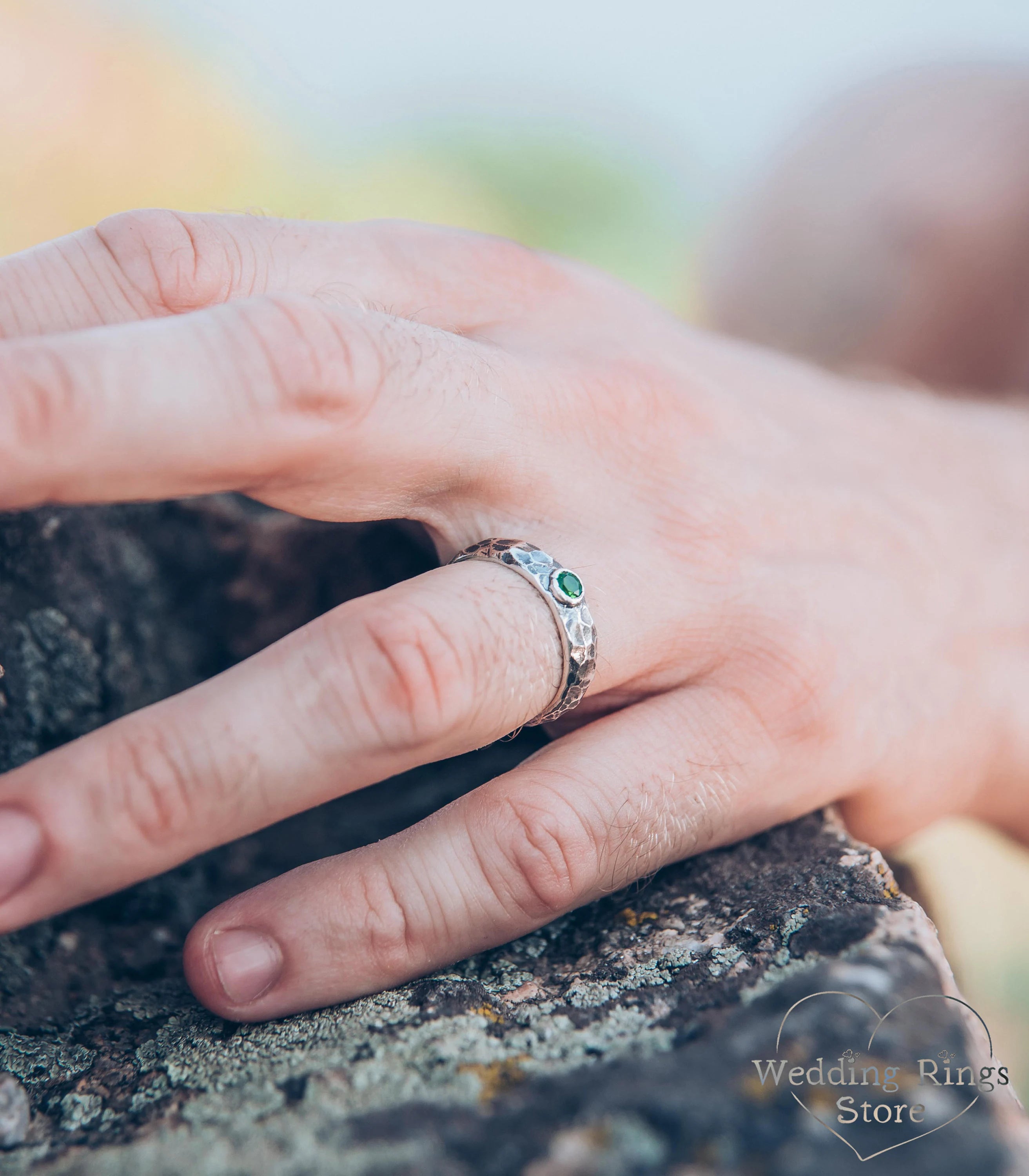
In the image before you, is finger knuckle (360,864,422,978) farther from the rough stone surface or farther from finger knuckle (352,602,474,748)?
finger knuckle (352,602,474,748)

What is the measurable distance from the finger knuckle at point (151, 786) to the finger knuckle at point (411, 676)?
178 millimetres

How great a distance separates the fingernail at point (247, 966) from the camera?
833 mm

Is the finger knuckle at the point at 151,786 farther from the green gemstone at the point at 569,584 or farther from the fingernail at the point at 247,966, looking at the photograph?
the green gemstone at the point at 569,584

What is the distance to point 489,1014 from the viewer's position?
783 millimetres

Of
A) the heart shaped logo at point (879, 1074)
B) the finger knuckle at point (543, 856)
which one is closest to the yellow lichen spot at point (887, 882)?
the heart shaped logo at point (879, 1074)

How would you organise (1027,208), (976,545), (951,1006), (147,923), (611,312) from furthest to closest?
(1027,208)
(976,545)
(611,312)
(147,923)
(951,1006)

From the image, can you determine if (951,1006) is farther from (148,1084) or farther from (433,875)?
(148,1084)

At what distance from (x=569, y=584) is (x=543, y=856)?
0.32 metres

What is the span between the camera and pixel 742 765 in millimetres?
1097

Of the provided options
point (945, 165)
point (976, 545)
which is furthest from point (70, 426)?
point (945, 165)

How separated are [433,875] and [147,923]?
45 centimetres

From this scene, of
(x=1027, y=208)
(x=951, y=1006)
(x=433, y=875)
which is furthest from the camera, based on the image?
(x=1027, y=208)

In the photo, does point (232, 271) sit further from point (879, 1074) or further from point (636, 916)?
point (879, 1074)

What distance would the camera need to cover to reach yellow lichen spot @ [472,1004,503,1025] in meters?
0.77
